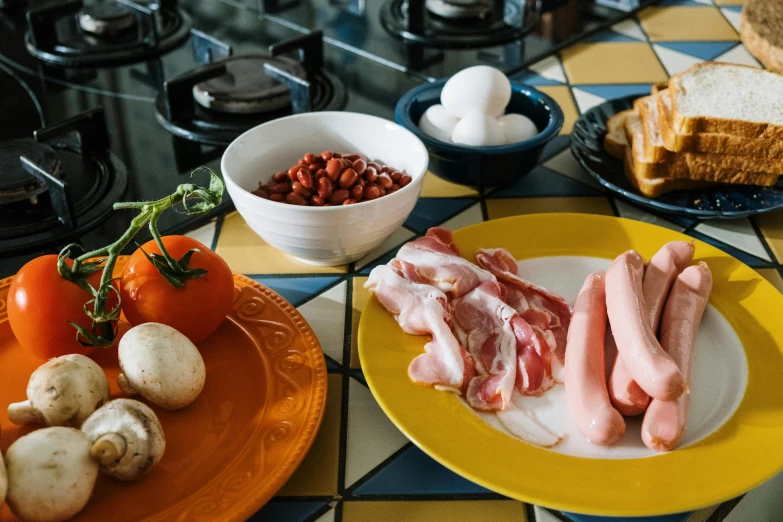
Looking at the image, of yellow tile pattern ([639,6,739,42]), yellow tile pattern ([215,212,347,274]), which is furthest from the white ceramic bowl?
yellow tile pattern ([639,6,739,42])

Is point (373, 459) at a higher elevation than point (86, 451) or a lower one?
lower

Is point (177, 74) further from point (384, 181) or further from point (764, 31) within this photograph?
point (764, 31)

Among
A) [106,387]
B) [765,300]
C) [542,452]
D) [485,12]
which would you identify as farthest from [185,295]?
[485,12]

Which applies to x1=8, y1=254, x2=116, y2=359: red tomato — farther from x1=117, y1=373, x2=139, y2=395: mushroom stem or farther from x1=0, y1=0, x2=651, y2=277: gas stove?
x1=0, y1=0, x2=651, y2=277: gas stove

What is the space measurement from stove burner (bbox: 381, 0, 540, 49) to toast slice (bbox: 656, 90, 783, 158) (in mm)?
623

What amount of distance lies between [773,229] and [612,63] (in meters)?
0.63

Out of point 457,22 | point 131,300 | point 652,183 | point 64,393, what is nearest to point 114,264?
point 131,300

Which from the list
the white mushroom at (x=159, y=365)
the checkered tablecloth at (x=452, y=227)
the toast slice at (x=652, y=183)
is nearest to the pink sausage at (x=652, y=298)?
the checkered tablecloth at (x=452, y=227)

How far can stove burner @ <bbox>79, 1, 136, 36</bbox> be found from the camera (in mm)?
1632

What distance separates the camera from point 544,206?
121 centimetres

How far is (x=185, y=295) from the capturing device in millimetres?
827

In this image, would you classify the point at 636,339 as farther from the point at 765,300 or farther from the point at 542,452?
the point at 765,300

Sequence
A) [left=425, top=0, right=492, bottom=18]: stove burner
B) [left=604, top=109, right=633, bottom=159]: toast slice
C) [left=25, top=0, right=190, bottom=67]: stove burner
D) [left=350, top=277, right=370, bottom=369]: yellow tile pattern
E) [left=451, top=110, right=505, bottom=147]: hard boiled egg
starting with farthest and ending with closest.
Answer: [left=425, top=0, right=492, bottom=18]: stove burner < [left=25, top=0, right=190, bottom=67]: stove burner < [left=604, top=109, right=633, bottom=159]: toast slice < [left=451, top=110, right=505, bottom=147]: hard boiled egg < [left=350, top=277, right=370, bottom=369]: yellow tile pattern

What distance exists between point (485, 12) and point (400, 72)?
34 centimetres
